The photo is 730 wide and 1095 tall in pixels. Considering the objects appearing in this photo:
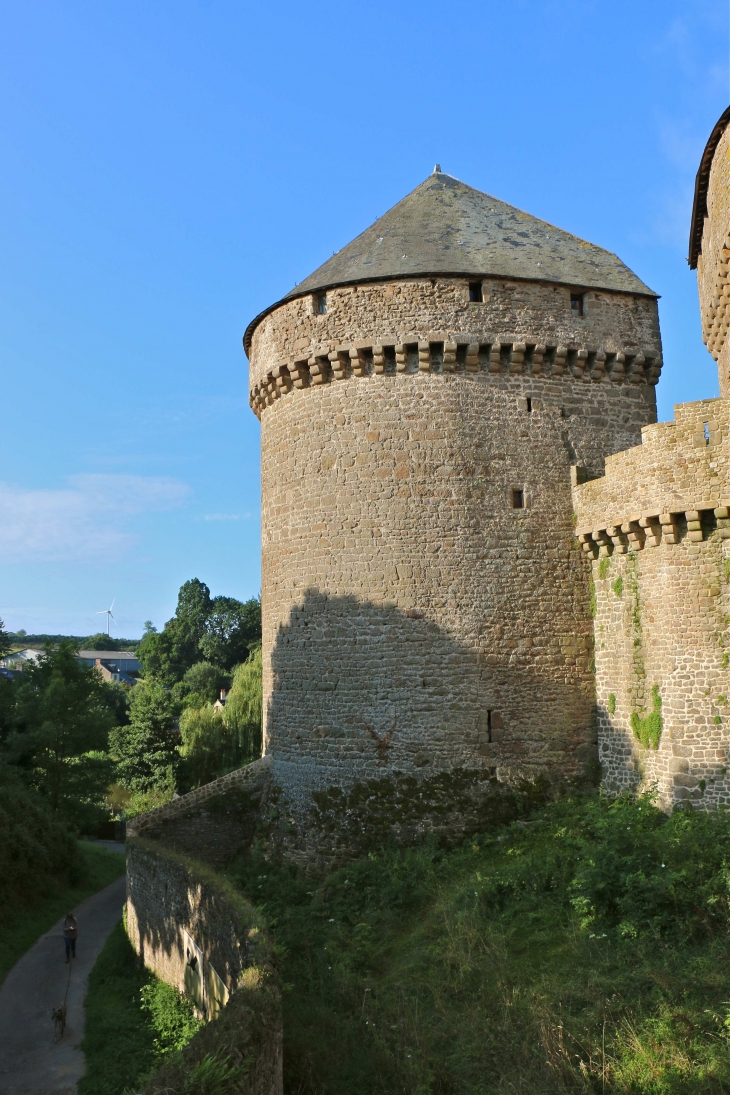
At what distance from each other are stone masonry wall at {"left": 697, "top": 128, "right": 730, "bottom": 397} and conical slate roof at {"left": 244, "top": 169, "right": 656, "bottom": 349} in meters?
1.13

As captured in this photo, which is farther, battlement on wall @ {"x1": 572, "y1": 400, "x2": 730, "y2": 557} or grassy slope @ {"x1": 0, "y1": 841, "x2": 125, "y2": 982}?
grassy slope @ {"x1": 0, "y1": 841, "x2": 125, "y2": 982}

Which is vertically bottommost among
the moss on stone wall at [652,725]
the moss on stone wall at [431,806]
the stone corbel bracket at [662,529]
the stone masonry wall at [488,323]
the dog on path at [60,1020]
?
the dog on path at [60,1020]

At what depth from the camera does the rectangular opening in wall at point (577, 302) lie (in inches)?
619

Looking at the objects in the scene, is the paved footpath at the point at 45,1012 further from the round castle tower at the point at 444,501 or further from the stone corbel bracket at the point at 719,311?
the stone corbel bracket at the point at 719,311

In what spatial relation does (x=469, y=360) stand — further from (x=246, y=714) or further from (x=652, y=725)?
(x=246, y=714)

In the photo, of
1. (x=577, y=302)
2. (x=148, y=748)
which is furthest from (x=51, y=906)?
(x=577, y=302)

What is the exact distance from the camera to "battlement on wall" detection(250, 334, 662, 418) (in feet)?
49.8

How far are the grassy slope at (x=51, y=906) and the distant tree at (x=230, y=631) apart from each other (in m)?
31.8

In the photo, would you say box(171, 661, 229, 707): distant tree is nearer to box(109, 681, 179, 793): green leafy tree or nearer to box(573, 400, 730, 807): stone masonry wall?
box(109, 681, 179, 793): green leafy tree

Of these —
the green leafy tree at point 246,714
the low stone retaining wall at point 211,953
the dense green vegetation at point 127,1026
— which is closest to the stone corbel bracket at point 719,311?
the low stone retaining wall at point 211,953

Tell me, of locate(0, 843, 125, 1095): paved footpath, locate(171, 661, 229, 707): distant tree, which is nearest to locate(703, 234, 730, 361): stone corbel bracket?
locate(0, 843, 125, 1095): paved footpath

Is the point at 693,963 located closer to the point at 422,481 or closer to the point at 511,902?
the point at 511,902

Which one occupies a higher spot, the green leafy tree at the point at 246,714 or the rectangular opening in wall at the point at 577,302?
the rectangular opening in wall at the point at 577,302

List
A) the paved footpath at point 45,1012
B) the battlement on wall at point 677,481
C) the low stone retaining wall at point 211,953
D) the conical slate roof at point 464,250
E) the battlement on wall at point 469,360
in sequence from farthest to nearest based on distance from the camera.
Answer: the conical slate roof at point 464,250 < the battlement on wall at point 469,360 < the battlement on wall at point 677,481 < the paved footpath at point 45,1012 < the low stone retaining wall at point 211,953
